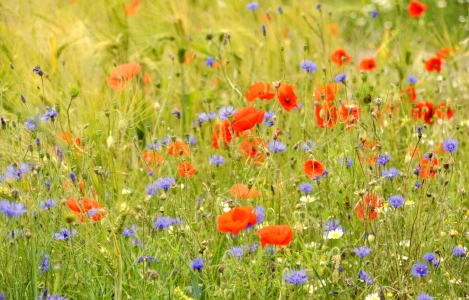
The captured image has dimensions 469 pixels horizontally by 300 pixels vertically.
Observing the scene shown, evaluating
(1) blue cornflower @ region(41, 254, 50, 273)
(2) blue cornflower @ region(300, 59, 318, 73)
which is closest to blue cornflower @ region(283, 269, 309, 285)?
(1) blue cornflower @ region(41, 254, 50, 273)

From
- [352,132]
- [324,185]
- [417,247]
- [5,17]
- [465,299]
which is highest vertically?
[5,17]

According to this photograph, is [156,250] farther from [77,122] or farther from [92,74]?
[92,74]

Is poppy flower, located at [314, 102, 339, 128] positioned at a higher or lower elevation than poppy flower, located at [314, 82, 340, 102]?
lower

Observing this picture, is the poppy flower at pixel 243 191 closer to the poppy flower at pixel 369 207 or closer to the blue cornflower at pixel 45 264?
the poppy flower at pixel 369 207

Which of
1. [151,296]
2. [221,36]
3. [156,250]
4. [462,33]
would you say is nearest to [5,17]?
[221,36]

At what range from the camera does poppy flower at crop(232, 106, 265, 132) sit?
6.61 feet

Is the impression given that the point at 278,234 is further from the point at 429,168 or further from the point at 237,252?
the point at 429,168

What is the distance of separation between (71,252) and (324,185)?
107 cm

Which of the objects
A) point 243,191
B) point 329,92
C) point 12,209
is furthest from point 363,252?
point 12,209

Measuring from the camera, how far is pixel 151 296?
5.85 feet

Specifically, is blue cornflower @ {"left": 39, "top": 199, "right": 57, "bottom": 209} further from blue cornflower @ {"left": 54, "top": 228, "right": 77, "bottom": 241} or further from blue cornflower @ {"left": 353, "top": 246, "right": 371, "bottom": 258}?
blue cornflower @ {"left": 353, "top": 246, "right": 371, "bottom": 258}

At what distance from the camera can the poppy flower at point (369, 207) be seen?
6.28 ft

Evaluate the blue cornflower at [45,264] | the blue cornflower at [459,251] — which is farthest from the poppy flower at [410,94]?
the blue cornflower at [45,264]

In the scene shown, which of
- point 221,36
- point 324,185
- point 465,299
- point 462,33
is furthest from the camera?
point 462,33
